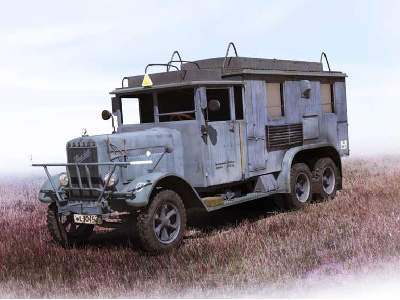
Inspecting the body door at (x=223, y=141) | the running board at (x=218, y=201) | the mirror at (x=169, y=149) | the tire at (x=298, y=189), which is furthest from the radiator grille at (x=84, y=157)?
the tire at (x=298, y=189)

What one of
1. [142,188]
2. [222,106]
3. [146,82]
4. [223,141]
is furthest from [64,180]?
[222,106]

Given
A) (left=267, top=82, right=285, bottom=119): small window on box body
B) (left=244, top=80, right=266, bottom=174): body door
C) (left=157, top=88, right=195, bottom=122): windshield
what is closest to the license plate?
(left=157, top=88, right=195, bottom=122): windshield

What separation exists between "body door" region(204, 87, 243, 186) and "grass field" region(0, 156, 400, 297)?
868mm

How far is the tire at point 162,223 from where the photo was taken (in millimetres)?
7602

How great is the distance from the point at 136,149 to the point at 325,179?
5.09 m

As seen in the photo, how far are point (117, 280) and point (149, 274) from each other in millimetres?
425

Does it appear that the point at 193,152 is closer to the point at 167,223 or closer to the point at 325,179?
the point at 167,223

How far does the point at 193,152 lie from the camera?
347 inches

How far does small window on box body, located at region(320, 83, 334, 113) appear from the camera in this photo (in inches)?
476

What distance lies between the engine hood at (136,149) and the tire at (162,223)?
631 millimetres

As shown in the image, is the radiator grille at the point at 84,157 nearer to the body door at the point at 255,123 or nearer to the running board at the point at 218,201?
the running board at the point at 218,201

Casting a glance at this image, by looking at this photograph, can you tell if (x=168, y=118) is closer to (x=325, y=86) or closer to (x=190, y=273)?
(x=190, y=273)

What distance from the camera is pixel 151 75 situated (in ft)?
31.7

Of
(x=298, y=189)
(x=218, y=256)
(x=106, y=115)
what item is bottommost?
(x=218, y=256)
